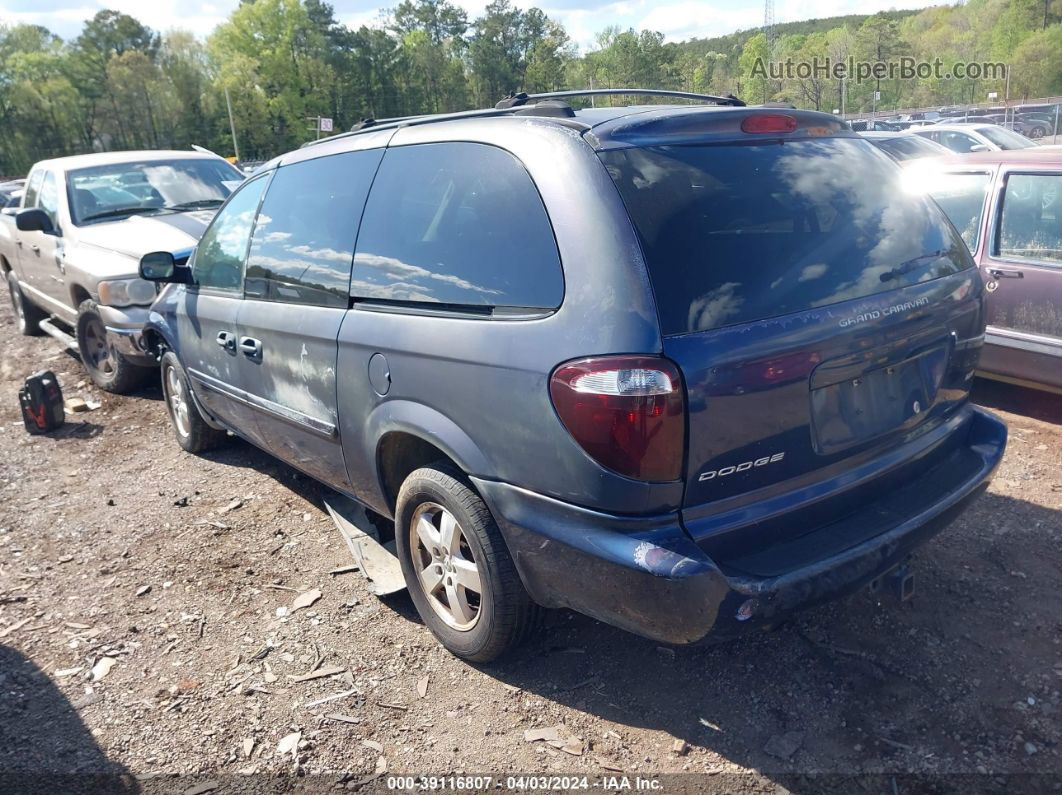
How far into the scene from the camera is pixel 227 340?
422cm

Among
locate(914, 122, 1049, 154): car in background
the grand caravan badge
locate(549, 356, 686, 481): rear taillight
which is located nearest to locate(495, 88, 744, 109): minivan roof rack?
locate(549, 356, 686, 481): rear taillight

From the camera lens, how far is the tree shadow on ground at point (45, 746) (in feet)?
8.75

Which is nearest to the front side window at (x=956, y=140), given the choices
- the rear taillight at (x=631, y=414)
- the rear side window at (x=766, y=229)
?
the rear side window at (x=766, y=229)

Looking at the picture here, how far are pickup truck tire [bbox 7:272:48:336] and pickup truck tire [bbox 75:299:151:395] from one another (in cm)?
298

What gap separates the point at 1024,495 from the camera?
4117mm

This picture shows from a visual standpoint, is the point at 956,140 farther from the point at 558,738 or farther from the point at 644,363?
the point at 558,738

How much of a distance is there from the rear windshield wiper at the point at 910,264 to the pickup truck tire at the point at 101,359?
6.08m

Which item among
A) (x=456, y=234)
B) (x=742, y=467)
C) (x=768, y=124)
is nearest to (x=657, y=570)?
(x=742, y=467)

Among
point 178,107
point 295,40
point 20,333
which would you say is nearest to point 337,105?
point 295,40

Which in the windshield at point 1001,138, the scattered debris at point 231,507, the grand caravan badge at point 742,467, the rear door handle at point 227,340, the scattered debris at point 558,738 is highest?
the windshield at point 1001,138

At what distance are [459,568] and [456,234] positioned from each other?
3.98 feet

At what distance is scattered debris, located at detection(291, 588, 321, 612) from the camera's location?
12.0 feet

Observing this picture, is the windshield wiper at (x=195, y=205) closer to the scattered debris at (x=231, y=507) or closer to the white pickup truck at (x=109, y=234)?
the white pickup truck at (x=109, y=234)

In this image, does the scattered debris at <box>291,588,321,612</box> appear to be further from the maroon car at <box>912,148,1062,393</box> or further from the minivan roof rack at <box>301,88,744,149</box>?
the maroon car at <box>912,148,1062,393</box>
